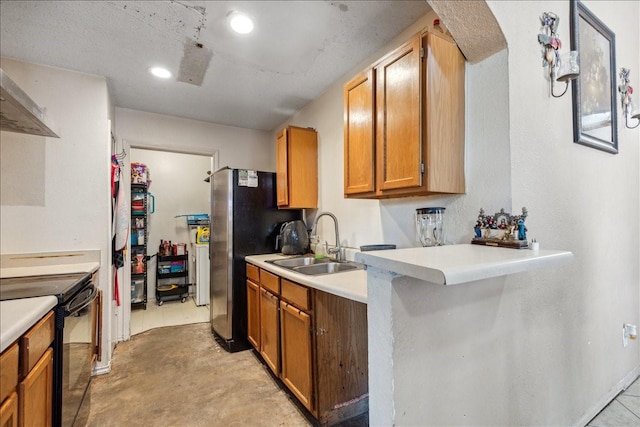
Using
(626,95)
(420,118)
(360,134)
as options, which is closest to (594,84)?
(626,95)

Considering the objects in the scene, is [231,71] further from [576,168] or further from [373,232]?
[576,168]

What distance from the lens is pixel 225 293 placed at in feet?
8.82

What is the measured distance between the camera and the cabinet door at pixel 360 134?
5.52 feet

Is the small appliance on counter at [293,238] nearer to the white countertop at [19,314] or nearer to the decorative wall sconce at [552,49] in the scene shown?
the white countertop at [19,314]

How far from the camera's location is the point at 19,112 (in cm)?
145

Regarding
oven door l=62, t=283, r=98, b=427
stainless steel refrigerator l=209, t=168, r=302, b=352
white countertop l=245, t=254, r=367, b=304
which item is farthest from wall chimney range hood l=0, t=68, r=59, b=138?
white countertop l=245, t=254, r=367, b=304

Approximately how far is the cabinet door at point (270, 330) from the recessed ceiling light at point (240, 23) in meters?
1.80

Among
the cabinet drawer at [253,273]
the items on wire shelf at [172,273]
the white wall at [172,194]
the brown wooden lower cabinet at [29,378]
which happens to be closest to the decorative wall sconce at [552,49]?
the cabinet drawer at [253,273]

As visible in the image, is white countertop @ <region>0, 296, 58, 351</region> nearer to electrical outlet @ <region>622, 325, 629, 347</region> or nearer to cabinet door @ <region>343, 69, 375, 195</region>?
cabinet door @ <region>343, 69, 375, 195</region>

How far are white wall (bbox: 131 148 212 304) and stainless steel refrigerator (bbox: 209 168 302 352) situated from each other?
192 cm

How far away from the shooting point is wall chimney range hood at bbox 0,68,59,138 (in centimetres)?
121

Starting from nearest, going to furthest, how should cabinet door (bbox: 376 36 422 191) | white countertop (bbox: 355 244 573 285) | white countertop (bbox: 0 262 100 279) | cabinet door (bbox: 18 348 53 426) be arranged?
white countertop (bbox: 355 244 573 285)
cabinet door (bbox: 18 348 53 426)
cabinet door (bbox: 376 36 422 191)
white countertop (bbox: 0 262 100 279)

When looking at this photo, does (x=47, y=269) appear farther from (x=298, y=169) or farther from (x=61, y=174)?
(x=298, y=169)

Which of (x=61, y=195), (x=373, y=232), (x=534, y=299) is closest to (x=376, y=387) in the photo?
(x=534, y=299)
